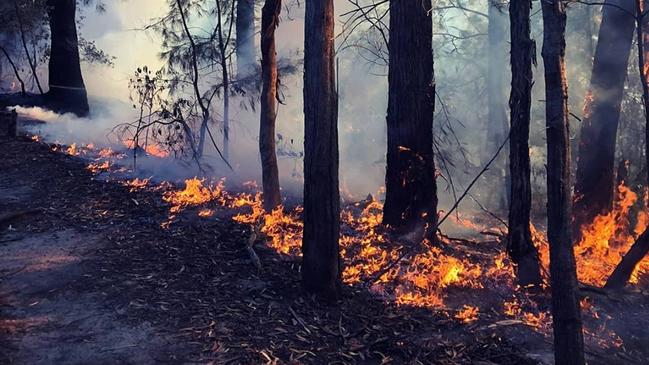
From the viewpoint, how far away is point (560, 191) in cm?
432

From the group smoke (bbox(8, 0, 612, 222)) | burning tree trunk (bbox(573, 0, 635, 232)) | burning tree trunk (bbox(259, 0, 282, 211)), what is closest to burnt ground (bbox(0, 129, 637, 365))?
burning tree trunk (bbox(259, 0, 282, 211))

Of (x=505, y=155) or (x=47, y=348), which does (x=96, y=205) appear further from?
(x=505, y=155)

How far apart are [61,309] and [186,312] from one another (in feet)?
4.54

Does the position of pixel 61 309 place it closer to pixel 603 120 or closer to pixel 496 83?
pixel 603 120

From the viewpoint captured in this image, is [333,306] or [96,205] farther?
[96,205]

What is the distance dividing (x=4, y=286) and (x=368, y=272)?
15.3 feet

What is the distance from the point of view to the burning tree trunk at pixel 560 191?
4.30 metres

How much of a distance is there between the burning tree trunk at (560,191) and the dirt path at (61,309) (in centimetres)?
349

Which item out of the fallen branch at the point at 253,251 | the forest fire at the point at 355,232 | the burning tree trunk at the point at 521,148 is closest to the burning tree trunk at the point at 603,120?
the forest fire at the point at 355,232

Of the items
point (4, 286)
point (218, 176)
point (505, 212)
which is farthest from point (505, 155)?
point (4, 286)

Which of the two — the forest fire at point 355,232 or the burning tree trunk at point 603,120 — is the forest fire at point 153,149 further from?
the burning tree trunk at point 603,120

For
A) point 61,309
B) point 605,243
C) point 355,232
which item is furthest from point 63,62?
point 605,243

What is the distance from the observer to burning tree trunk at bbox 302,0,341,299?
5.78 metres

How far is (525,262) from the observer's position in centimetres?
711
